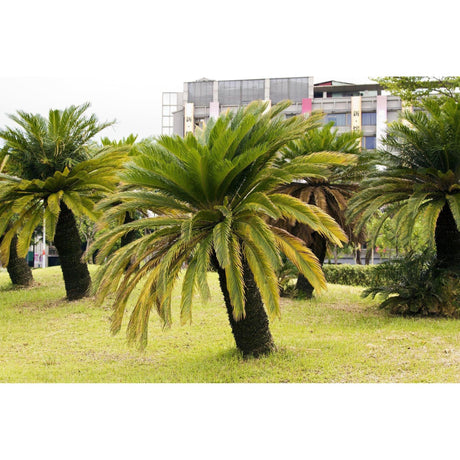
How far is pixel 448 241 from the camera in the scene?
11242 millimetres

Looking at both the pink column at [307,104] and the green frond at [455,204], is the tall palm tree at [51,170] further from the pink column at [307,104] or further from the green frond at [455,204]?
the green frond at [455,204]

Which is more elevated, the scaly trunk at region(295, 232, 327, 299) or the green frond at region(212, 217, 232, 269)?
the green frond at region(212, 217, 232, 269)

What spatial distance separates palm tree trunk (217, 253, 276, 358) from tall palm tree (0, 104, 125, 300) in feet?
16.5

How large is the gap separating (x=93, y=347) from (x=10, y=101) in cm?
575

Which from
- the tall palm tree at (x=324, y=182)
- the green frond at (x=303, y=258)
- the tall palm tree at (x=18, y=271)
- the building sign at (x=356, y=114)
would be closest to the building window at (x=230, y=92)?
the tall palm tree at (x=324, y=182)

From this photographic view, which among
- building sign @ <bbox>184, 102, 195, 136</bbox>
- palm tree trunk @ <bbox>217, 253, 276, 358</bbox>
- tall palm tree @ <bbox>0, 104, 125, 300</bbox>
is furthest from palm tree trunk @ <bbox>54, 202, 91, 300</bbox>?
palm tree trunk @ <bbox>217, 253, 276, 358</bbox>

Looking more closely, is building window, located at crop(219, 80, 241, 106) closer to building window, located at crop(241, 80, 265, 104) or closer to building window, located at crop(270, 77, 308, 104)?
building window, located at crop(241, 80, 265, 104)

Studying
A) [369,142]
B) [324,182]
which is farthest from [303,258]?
[369,142]

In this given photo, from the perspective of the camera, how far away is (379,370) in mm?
7613

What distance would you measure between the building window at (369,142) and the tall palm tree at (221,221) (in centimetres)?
569

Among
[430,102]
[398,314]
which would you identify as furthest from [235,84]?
[398,314]

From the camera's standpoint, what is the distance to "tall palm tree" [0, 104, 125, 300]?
11.6 m

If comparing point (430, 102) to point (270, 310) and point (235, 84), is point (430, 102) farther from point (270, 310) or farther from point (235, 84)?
point (270, 310)

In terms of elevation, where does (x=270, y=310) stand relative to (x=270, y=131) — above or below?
below
